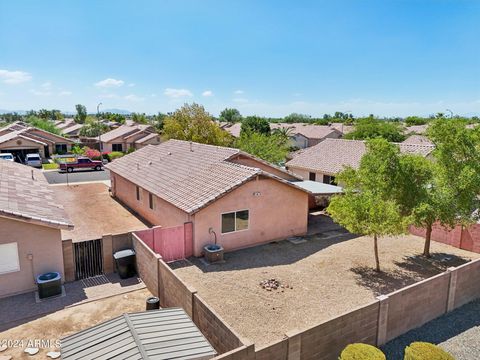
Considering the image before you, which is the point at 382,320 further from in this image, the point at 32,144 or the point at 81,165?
the point at 32,144

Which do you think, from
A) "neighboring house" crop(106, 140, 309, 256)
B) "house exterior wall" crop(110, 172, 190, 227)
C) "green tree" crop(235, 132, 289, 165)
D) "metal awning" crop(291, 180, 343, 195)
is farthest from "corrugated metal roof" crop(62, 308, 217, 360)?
"green tree" crop(235, 132, 289, 165)

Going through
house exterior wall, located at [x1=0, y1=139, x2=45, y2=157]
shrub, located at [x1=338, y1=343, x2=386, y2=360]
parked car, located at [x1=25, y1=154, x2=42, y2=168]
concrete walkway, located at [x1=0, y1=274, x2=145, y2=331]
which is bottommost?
concrete walkway, located at [x1=0, y1=274, x2=145, y2=331]

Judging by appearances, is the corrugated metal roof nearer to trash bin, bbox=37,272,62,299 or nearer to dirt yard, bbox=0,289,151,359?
dirt yard, bbox=0,289,151,359

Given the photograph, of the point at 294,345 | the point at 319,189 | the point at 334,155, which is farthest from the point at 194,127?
the point at 294,345

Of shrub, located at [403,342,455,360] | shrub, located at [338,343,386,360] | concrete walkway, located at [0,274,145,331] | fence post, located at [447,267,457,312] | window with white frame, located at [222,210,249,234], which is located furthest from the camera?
window with white frame, located at [222,210,249,234]

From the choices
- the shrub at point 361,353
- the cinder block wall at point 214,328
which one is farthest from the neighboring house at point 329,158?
the shrub at point 361,353

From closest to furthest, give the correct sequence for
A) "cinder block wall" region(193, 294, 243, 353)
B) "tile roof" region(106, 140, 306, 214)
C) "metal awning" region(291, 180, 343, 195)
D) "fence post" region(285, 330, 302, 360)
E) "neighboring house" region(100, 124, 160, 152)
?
"fence post" region(285, 330, 302, 360)
"cinder block wall" region(193, 294, 243, 353)
"tile roof" region(106, 140, 306, 214)
"metal awning" region(291, 180, 343, 195)
"neighboring house" region(100, 124, 160, 152)

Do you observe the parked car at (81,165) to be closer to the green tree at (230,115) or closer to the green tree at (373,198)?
the green tree at (373,198)
